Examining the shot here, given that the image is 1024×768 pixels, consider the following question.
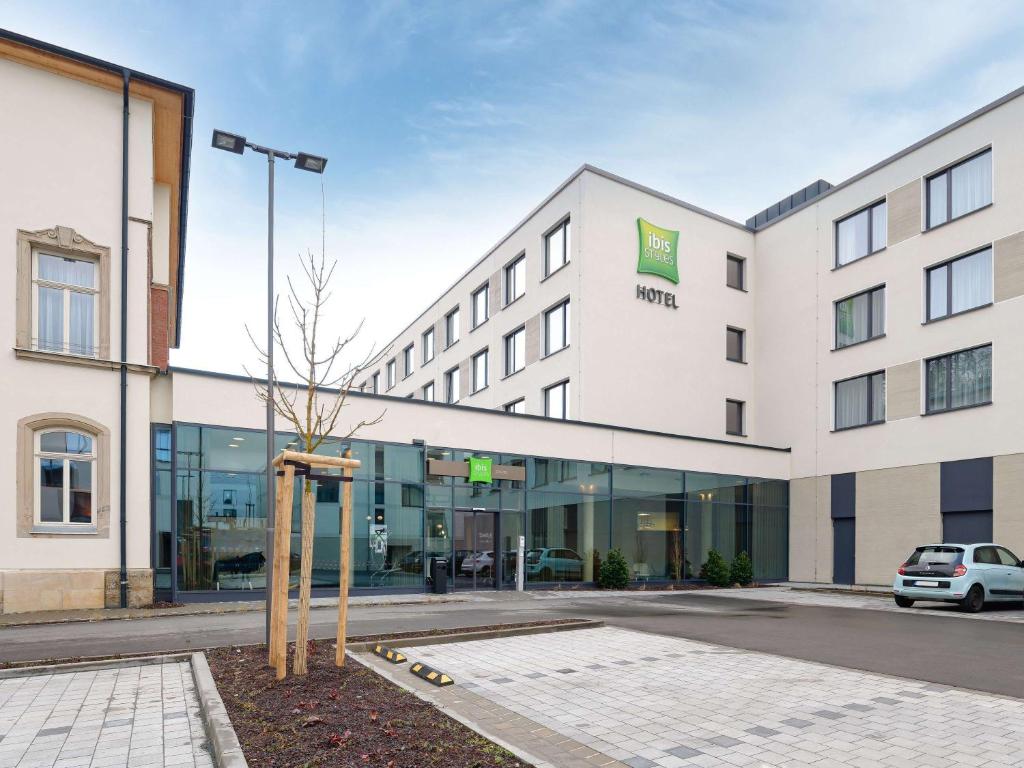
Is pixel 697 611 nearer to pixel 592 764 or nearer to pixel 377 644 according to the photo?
pixel 377 644

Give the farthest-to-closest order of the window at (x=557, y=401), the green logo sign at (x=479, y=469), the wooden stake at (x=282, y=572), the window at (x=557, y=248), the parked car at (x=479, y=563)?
Answer: the window at (x=557, y=248) < the window at (x=557, y=401) < the green logo sign at (x=479, y=469) < the parked car at (x=479, y=563) < the wooden stake at (x=282, y=572)

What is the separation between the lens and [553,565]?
21.8 meters

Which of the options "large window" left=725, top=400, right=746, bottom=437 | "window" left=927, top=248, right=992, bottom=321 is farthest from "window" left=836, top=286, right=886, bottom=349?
"large window" left=725, top=400, right=746, bottom=437

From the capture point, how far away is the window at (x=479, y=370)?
34050 millimetres

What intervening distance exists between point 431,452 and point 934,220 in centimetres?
1750

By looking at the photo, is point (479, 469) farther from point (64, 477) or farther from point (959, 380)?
point (959, 380)

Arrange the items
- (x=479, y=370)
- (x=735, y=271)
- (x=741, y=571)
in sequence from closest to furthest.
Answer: (x=741, y=571), (x=735, y=271), (x=479, y=370)

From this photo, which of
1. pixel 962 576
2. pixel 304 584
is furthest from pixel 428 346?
pixel 304 584

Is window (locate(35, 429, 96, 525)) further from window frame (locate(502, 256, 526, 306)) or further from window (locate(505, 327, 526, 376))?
window frame (locate(502, 256, 526, 306))

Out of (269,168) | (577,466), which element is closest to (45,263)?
(269,168)

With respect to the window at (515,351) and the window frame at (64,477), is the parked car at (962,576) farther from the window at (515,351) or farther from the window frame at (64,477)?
the window frame at (64,477)

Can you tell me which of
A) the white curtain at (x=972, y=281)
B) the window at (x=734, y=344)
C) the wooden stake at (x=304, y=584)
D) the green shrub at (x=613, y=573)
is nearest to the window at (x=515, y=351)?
the window at (x=734, y=344)

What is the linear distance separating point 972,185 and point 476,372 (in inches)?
821

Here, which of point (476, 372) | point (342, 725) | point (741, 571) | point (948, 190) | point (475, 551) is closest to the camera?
point (342, 725)
